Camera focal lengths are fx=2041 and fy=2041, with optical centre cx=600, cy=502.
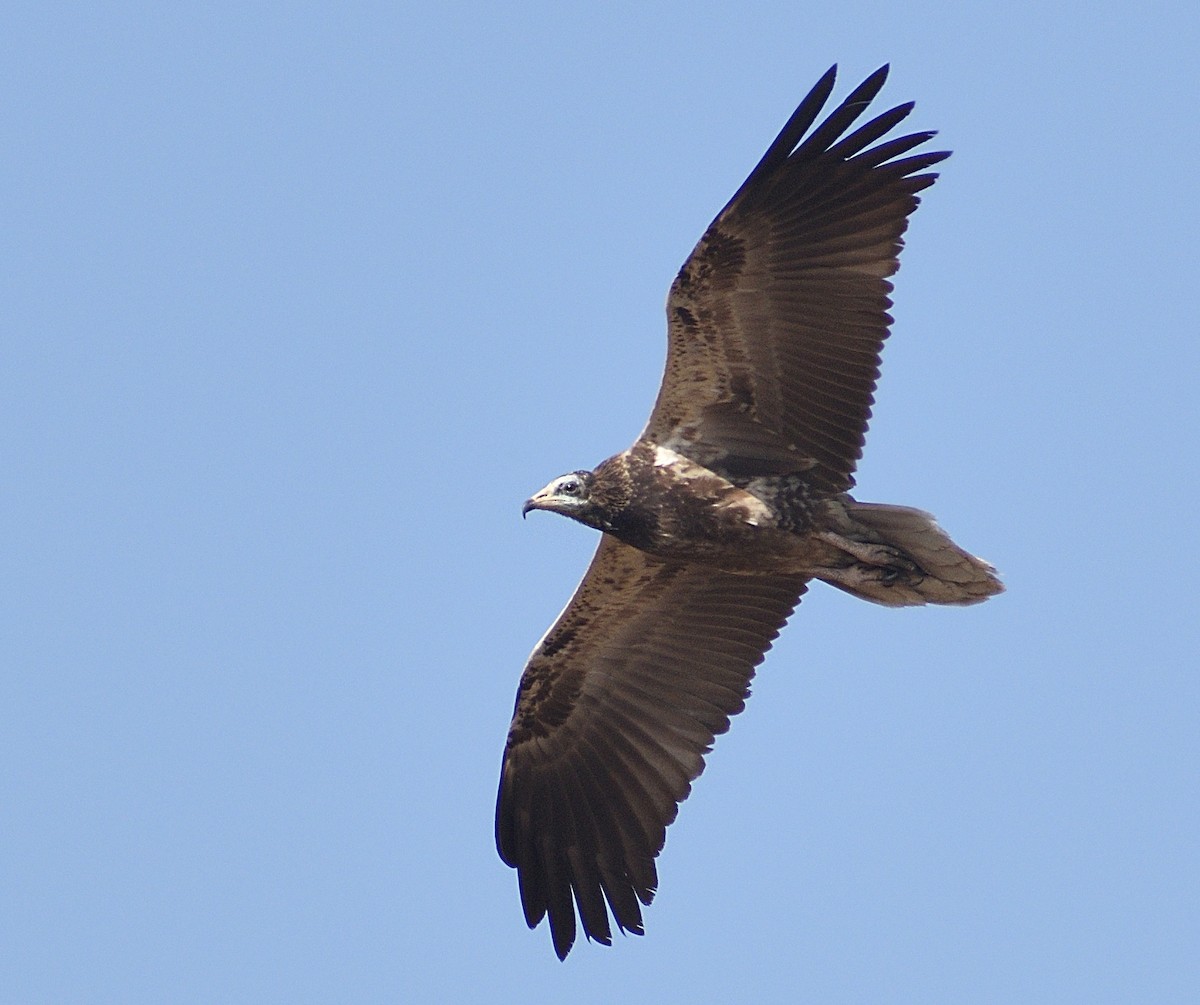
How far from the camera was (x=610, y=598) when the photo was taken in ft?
47.6

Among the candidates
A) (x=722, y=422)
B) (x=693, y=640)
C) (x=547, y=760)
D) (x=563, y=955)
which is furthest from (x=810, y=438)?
(x=563, y=955)

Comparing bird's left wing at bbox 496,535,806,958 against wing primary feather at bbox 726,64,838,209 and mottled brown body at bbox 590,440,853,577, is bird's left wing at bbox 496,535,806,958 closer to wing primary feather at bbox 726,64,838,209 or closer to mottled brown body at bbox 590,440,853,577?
mottled brown body at bbox 590,440,853,577

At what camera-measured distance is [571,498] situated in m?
13.5

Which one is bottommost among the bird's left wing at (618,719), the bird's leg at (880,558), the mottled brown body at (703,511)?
the bird's left wing at (618,719)

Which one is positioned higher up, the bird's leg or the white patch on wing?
the white patch on wing

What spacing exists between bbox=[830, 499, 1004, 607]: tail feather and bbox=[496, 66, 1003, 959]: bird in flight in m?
0.01

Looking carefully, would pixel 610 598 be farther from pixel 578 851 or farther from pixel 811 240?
pixel 811 240

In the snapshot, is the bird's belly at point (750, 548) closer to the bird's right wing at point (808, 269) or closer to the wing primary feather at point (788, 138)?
the bird's right wing at point (808, 269)

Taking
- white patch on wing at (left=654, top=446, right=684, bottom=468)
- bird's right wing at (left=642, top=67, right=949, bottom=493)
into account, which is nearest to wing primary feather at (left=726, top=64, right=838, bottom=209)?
bird's right wing at (left=642, top=67, right=949, bottom=493)

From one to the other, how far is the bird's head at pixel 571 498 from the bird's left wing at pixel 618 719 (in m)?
0.75

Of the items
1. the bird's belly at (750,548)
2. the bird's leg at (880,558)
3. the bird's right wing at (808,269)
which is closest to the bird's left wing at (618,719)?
the bird's belly at (750,548)

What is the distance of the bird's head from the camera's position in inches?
529

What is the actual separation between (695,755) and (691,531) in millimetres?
1853

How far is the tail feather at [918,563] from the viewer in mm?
13141
